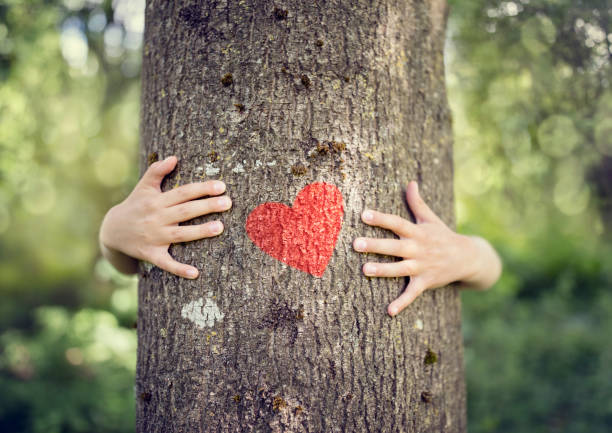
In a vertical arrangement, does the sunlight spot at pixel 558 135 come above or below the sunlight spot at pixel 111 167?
below

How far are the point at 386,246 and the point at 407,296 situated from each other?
0.61ft

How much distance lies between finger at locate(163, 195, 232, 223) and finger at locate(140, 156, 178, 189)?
0.46 feet

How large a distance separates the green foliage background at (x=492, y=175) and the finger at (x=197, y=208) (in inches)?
73.2

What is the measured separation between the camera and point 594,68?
7.18ft

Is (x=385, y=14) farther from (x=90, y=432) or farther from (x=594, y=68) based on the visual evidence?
(x=90, y=432)

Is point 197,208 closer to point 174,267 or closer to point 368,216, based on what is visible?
point 174,267

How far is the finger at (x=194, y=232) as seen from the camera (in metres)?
1.34

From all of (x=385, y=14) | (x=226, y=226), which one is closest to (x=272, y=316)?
(x=226, y=226)

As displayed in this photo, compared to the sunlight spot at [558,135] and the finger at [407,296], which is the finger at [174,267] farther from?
the sunlight spot at [558,135]

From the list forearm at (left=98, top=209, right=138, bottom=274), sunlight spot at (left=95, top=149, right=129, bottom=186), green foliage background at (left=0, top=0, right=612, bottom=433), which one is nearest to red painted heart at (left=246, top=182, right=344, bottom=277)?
forearm at (left=98, top=209, right=138, bottom=274)

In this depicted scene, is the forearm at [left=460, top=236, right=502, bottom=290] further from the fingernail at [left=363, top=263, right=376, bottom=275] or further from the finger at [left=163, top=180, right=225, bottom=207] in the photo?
the finger at [left=163, top=180, right=225, bottom=207]

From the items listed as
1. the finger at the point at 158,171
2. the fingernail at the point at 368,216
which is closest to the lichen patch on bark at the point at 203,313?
the finger at the point at 158,171

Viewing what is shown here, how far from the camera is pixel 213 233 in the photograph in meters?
1.34

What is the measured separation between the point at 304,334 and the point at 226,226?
0.41m
